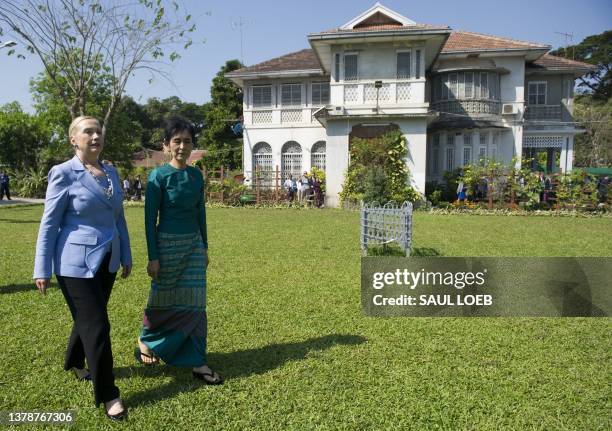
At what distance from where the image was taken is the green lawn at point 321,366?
327 cm

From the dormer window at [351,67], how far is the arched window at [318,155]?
14.4 ft

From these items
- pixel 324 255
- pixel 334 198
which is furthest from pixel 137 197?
pixel 324 255

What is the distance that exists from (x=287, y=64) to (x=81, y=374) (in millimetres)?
23097

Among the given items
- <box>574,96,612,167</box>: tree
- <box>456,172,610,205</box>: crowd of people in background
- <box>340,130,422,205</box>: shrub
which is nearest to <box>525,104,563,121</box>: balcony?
<box>456,172,610,205</box>: crowd of people in background

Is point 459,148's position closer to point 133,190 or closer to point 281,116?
point 281,116

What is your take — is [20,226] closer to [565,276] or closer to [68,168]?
[68,168]

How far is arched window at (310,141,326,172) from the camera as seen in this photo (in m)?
24.6

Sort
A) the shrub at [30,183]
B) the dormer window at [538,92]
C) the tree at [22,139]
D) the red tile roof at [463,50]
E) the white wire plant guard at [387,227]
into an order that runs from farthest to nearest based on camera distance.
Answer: the tree at [22,139], the shrub at [30,183], the dormer window at [538,92], the red tile roof at [463,50], the white wire plant guard at [387,227]

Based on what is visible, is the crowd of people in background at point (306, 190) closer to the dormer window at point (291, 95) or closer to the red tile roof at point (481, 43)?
the dormer window at point (291, 95)

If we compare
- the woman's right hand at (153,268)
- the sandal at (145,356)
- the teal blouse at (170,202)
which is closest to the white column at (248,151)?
the sandal at (145,356)

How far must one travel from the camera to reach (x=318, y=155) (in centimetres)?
2469

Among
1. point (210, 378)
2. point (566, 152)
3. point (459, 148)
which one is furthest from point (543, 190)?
point (210, 378)

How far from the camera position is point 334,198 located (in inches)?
843

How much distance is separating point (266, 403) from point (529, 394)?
6.22 ft
